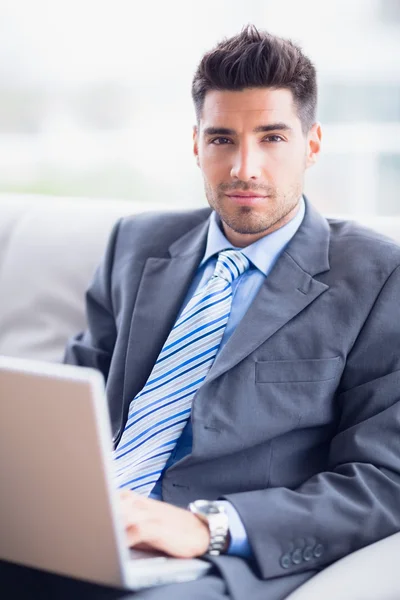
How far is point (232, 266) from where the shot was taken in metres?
1.64

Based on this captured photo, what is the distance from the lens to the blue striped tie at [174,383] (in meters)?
1.52

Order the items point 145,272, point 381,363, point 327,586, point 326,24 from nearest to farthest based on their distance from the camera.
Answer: point 327,586 → point 381,363 → point 145,272 → point 326,24

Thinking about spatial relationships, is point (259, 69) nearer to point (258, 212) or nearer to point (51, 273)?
point (258, 212)

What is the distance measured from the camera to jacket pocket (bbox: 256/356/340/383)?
1.47 metres

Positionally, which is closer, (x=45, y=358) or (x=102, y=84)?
(x=45, y=358)

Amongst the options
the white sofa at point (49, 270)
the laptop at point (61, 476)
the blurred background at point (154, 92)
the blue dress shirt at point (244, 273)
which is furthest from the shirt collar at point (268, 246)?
the blurred background at point (154, 92)

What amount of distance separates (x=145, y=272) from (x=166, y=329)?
0.15 metres

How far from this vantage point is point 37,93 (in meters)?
5.61

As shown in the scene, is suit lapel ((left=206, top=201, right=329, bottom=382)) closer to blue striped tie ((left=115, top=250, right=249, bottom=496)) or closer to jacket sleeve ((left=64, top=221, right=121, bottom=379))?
blue striped tie ((left=115, top=250, right=249, bottom=496))

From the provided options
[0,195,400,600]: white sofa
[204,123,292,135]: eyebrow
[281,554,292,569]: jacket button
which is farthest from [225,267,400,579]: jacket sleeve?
[0,195,400,600]: white sofa

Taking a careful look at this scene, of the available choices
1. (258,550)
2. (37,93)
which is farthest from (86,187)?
(258,550)

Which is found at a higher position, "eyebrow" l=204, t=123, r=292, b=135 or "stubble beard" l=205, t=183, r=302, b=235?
"eyebrow" l=204, t=123, r=292, b=135

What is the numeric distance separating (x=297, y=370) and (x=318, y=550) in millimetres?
314

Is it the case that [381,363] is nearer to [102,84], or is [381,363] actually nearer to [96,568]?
[96,568]
